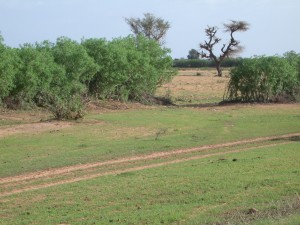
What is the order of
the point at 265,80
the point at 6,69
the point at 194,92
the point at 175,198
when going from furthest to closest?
the point at 194,92
the point at 265,80
the point at 6,69
the point at 175,198

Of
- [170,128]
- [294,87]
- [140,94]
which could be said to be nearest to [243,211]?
[170,128]

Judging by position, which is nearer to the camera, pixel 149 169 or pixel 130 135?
pixel 149 169

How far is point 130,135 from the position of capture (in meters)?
21.6

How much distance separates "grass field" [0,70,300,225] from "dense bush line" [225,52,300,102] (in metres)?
8.47

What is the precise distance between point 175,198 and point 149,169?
3.86 m

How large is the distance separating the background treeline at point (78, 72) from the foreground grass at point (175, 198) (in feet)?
41.6

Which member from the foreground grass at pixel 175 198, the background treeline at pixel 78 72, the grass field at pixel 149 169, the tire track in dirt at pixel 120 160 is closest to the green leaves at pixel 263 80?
the background treeline at pixel 78 72

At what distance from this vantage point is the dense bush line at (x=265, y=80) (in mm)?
36688

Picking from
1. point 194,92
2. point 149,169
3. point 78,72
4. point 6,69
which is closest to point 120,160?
point 149,169

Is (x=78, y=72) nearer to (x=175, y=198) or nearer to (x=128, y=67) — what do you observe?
(x=128, y=67)

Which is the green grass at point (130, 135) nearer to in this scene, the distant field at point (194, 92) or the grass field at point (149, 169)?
the grass field at point (149, 169)

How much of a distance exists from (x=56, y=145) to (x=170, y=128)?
6.35 m

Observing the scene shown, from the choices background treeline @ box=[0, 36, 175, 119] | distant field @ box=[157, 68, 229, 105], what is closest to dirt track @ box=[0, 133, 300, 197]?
background treeline @ box=[0, 36, 175, 119]

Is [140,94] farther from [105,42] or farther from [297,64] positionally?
[297,64]
